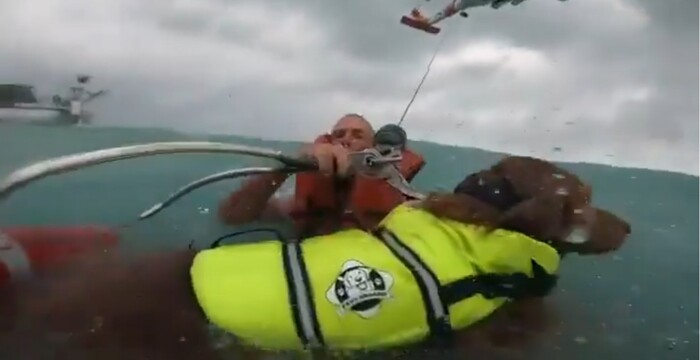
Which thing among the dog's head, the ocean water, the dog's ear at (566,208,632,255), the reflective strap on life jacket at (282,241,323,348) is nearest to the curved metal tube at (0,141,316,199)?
the ocean water

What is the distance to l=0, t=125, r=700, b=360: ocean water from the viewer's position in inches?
38.9

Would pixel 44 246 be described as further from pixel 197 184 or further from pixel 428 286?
pixel 428 286

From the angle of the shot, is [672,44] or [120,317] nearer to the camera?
[120,317]

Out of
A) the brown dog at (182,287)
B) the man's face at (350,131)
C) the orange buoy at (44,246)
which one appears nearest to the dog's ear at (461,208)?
the brown dog at (182,287)

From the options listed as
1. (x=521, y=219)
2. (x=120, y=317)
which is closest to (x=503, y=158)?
(x=521, y=219)

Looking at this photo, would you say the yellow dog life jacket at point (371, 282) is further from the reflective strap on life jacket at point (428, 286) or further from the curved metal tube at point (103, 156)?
the curved metal tube at point (103, 156)

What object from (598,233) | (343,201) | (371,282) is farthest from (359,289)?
(598,233)

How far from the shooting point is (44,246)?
99cm

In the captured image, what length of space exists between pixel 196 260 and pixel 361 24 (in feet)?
0.95

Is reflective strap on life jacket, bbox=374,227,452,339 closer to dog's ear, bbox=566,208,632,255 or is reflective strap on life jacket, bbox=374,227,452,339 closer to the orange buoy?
dog's ear, bbox=566,208,632,255

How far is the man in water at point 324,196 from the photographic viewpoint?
43.4 inches

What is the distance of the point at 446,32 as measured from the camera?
3.63 feet

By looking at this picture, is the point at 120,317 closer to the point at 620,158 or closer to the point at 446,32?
the point at 446,32

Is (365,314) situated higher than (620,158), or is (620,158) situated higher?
(620,158)
